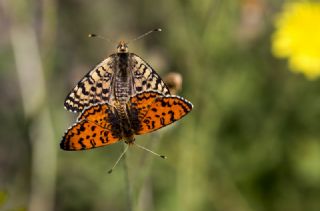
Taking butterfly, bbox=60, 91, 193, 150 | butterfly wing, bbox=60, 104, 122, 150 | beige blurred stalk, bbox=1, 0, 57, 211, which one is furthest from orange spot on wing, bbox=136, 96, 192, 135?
beige blurred stalk, bbox=1, 0, 57, 211

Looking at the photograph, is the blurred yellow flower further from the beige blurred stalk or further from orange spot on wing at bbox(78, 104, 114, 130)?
orange spot on wing at bbox(78, 104, 114, 130)

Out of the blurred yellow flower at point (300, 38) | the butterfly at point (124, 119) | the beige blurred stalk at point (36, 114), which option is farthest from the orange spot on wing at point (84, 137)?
the blurred yellow flower at point (300, 38)

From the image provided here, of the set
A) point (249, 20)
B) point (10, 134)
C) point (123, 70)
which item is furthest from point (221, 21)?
point (123, 70)

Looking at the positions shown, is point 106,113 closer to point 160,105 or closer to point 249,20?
point 160,105

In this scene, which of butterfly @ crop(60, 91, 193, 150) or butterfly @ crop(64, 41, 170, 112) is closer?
butterfly @ crop(60, 91, 193, 150)

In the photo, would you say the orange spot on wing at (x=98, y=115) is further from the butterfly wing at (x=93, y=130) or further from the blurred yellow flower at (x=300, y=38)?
the blurred yellow flower at (x=300, y=38)

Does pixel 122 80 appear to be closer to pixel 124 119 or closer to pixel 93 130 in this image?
pixel 124 119
